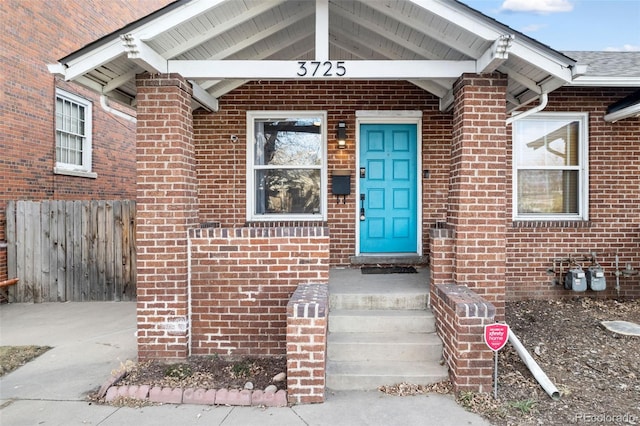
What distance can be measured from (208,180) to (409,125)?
10.6 feet

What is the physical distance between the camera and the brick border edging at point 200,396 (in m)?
3.44

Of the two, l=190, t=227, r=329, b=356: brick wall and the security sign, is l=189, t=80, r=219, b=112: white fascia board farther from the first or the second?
the security sign

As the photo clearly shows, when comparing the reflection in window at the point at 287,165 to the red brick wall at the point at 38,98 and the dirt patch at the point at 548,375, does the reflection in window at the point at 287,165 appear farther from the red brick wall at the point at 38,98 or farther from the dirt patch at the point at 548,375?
the red brick wall at the point at 38,98

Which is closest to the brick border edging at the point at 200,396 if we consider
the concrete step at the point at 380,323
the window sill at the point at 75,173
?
the concrete step at the point at 380,323

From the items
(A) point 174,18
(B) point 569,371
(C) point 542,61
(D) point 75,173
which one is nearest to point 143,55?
(A) point 174,18

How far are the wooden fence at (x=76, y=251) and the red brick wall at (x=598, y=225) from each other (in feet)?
21.0

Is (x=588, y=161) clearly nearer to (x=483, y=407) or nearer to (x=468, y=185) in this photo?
(x=468, y=185)

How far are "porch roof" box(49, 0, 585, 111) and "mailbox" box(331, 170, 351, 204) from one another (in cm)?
190

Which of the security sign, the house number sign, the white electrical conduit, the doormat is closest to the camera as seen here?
the security sign

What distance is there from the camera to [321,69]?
13.6 ft

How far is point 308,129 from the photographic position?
6262 mm

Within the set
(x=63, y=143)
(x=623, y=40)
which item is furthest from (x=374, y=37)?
(x=623, y=40)

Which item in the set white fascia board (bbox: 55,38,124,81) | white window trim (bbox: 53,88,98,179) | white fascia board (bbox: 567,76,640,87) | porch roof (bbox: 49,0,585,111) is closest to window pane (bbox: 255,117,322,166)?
porch roof (bbox: 49,0,585,111)

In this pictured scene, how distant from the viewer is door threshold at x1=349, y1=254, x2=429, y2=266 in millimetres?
6027
